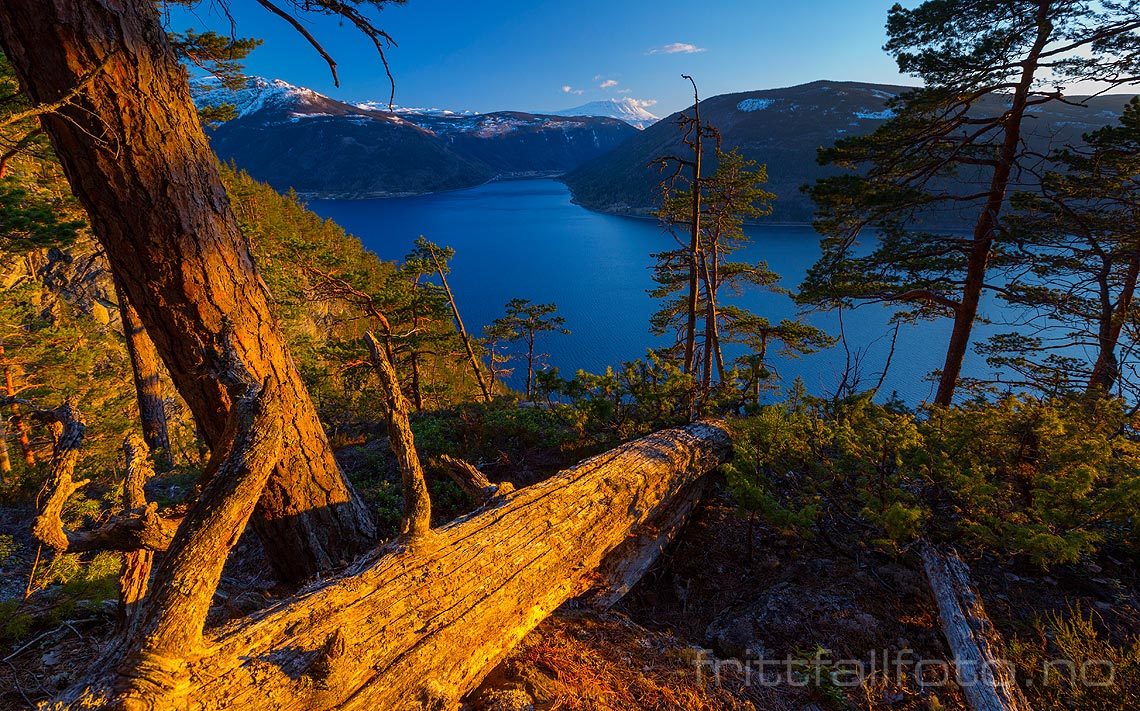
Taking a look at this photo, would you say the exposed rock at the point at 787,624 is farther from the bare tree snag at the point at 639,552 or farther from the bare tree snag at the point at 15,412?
the bare tree snag at the point at 15,412

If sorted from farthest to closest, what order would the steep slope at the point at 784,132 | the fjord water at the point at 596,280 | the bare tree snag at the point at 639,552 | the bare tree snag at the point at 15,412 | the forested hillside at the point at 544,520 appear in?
the steep slope at the point at 784,132
the fjord water at the point at 596,280
the bare tree snag at the point at 15,412
the bare tree snag at the point at 639,552
the forested hillside at the point at 544,520

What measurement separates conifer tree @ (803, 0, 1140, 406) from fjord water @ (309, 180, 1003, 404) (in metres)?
1.56

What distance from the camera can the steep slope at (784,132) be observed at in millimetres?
93125

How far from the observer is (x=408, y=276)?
11.6m

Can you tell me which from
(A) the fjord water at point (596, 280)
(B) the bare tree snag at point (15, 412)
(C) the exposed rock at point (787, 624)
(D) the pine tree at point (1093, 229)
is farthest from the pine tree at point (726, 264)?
(B) the bare tree snag at point (15, 412)

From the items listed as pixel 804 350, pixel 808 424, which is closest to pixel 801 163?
pixel 804 350

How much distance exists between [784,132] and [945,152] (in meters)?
137

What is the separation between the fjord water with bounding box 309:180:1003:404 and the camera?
30031 millimetres

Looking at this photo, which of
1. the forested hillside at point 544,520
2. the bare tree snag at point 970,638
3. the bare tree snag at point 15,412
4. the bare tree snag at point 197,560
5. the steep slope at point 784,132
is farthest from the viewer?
the steep slope at point 784,132

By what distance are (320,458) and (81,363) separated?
13119 millimetres

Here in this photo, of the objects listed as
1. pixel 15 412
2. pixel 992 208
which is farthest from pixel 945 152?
pixel 15 412

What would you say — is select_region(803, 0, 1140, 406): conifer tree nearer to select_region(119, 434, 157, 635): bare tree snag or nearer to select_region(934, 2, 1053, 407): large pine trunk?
select_region(934, 2, 1053, 407): large pine trunk

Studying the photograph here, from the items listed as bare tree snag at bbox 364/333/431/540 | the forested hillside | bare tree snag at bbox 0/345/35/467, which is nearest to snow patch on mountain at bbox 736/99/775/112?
the forested hillside

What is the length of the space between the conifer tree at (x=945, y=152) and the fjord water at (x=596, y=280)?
1555mm
